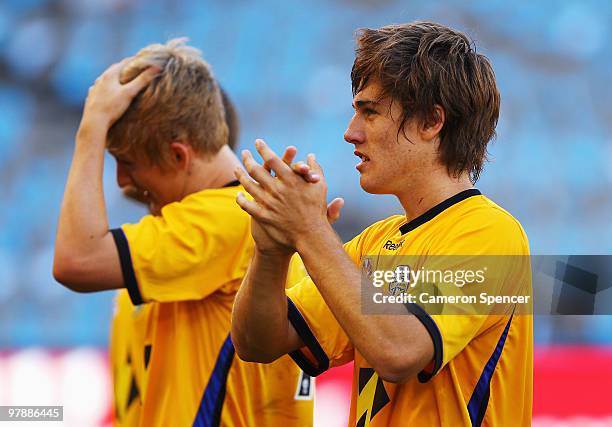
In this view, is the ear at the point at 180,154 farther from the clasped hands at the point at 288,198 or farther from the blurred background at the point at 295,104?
the blurred background at the point at 295,104

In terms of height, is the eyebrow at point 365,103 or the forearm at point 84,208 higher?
the eyebrow at point 365,103

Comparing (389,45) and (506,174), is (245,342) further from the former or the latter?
(506,174)

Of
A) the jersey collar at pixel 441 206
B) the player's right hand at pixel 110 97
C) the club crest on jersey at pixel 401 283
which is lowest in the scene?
the club crest on jersey at pixel 401 283

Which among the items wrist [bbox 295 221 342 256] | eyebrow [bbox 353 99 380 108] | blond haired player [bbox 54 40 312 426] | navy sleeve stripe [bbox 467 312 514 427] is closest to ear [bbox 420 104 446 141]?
eyebrow [bbox 353 99 380 108]

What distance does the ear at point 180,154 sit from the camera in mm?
2727

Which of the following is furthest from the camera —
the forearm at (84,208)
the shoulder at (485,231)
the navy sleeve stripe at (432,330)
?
the forearm at (84,208)

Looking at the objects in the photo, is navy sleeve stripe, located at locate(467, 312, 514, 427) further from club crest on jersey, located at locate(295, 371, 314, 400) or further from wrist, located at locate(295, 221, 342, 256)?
club crest on jersey, located at locate(295, 371, 314, 400)

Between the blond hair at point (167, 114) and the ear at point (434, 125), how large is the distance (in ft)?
3.28

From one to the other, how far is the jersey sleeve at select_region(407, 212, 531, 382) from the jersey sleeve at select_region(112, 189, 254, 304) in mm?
914

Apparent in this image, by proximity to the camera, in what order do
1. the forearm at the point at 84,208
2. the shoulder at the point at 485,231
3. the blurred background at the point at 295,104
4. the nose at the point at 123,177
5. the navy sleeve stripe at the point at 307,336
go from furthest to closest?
the blurred background at the point at 295,104 < the nose at the point at 123,177 < the forearm at the point at 84,208 < the navy sleeve stripe at the point at 307,336 < the shoulder at the point at 485,231

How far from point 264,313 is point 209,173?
921mm

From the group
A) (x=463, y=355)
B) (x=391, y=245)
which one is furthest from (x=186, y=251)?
(x=463, y=355)

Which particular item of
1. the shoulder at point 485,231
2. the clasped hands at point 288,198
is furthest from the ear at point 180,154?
the shoulder at point 485,231

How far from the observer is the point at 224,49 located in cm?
794
